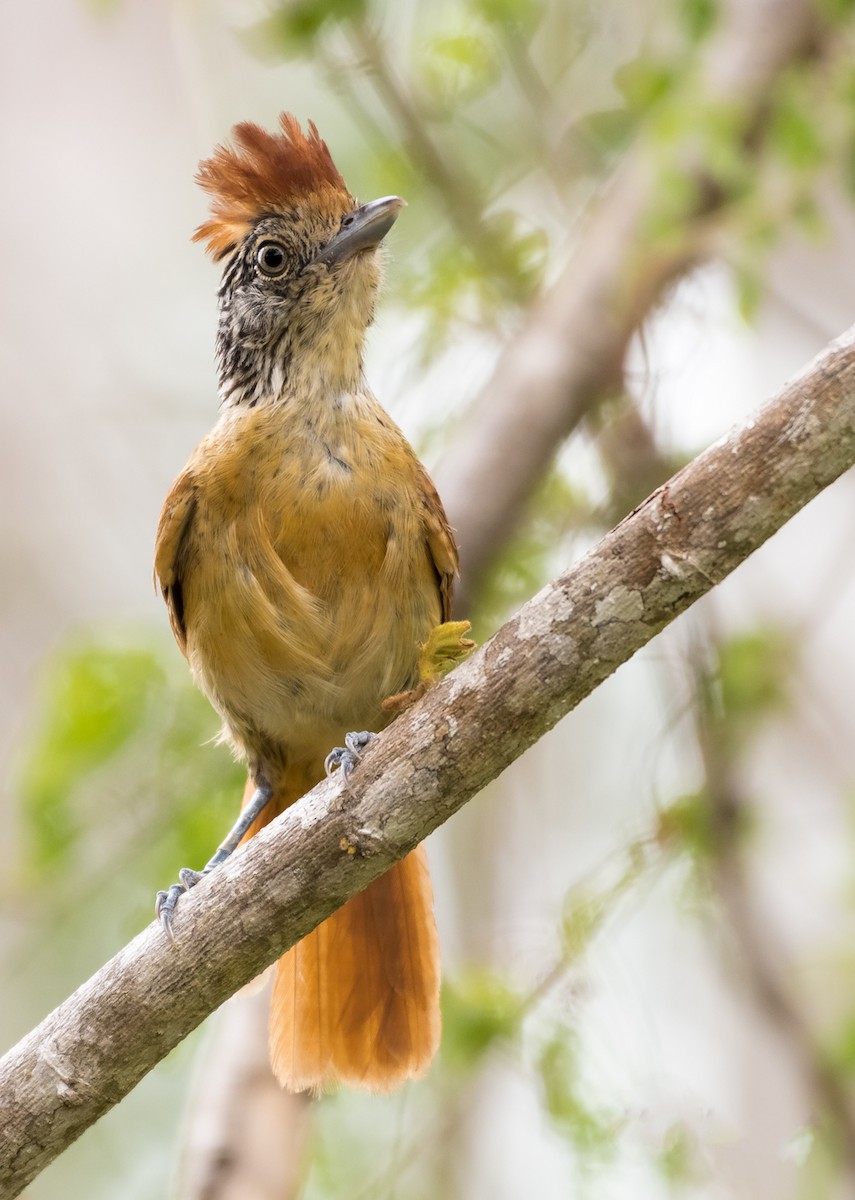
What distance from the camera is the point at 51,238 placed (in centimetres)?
827

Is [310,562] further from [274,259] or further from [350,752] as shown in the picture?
[274,259]

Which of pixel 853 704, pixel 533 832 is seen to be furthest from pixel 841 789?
pixel 533 832

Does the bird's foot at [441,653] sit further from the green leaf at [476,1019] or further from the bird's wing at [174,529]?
the green leaf at [476,1019]

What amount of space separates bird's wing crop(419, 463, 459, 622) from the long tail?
67cm

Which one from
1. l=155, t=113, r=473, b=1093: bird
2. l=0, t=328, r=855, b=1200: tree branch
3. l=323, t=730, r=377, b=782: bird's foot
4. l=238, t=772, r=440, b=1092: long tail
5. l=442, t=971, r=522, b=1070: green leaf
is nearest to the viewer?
l=0, t=328, r=855, b=1200: tree branch

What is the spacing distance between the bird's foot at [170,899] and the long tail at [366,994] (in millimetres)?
370

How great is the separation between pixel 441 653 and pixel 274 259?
1375 millimetres

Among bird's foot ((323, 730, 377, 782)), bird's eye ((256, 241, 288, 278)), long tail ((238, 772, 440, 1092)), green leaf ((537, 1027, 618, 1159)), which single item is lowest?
green leaf ((537, 1027, 618, 1159))

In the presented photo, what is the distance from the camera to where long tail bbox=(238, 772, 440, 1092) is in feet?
11.1

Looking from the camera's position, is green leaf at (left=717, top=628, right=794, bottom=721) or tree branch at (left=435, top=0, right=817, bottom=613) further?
tree branch at (left=435, top=0, right=817, bottom=613)

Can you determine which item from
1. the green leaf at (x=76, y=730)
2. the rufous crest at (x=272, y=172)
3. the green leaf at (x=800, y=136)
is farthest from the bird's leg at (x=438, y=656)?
the green leaf at (x=800, y=136)

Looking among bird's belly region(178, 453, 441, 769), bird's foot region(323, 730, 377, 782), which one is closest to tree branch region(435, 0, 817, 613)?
bird's belly region(178, 453, 441, 769)

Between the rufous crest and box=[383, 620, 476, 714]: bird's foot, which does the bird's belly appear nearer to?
box=[383, 620, 476, 714]: bird's foot

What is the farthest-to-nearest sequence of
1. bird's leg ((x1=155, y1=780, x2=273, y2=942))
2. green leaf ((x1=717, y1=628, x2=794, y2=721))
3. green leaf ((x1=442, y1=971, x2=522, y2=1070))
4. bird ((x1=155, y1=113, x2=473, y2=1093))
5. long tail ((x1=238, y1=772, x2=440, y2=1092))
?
green leaf ((x1=717, y1=628, x2=794, y2=721)), green leaf ((x1=442, y1=971, x2=522, y2=1070)), long tail ((x1=238, y1=772, x2=440, y2=1092)), bird ((x1=155, y1=113, x2=473, y2=1093)), bird's leg ((x1=155, y1=780, x2=273, y2=942))
